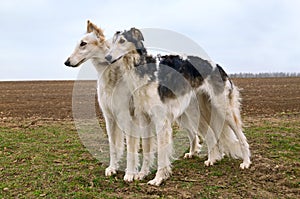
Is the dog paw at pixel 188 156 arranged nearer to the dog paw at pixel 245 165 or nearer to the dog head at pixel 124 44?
the dog paw at pixel 245 165

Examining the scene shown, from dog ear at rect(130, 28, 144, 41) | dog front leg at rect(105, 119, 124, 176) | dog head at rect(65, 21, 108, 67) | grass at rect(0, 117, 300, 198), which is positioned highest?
dog ear at rect(130, 28, 144, 41)

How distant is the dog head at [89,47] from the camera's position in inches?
254

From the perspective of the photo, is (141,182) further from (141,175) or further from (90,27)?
(90,27)

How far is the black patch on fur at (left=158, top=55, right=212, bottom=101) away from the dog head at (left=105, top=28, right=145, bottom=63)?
24.4 inches

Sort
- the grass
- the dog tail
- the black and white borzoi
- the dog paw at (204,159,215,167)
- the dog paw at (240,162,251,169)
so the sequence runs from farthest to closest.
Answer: the dog paw at (204,159,215,167), the dog tail, the dog paw at (240,162,251,169), the black and white borzoi, the grass

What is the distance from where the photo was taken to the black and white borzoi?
6.55 metres

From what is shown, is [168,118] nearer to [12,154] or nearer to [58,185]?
[58,185]

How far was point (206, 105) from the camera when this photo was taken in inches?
312

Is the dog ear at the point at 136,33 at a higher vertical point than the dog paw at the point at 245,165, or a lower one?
higher

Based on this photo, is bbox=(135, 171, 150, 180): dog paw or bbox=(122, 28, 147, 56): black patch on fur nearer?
bbox=(122, 28, 147, 56): black patch on fur

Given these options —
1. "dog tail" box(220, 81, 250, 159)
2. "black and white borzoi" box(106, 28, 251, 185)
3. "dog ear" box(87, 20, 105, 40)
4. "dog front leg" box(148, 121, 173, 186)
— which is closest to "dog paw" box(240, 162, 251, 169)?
"black and white borzoi" box(106, 28, 251, 185)

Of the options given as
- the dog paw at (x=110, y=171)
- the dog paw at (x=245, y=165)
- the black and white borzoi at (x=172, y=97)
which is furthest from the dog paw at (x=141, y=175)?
the dog paw at (x=245, y=165)

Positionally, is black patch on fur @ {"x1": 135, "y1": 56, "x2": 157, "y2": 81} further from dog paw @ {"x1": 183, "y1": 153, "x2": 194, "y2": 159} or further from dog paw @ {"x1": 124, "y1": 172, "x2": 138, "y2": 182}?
dog paw @ {"x1": 183, "y1": 153, "x2": 194, "y2": 159}

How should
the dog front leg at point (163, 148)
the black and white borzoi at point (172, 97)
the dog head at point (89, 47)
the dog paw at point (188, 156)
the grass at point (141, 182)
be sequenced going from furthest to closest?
the dog paw at point (188, 156)
the dog front leg at point (163, 148)
the black and white borzoi at point (172, 97)
the dog head at point (89, 47)
the grass at point (141, 182)
